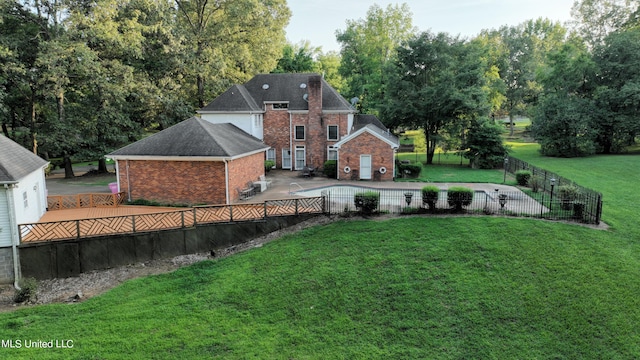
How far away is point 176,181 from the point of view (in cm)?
1928

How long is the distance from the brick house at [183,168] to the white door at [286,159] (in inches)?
408

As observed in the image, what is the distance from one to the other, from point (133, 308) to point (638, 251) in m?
16.6

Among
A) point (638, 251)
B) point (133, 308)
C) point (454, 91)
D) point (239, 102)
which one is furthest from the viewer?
point (454, 91)

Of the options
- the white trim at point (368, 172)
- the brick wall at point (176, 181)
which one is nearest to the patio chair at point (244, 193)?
the brick wall at point (176, 181)

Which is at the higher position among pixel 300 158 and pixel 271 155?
pixel 271 155

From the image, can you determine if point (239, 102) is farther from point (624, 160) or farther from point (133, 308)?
point (624, 160)

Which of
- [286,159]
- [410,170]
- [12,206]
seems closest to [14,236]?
[12,206]

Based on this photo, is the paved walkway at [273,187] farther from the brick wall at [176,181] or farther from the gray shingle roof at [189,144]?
the gray shingle roof at [189,144]

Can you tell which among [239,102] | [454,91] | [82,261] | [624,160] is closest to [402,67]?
[454,91]

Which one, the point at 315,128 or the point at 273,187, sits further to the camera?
the point at 315,128

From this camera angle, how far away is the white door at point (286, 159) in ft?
101

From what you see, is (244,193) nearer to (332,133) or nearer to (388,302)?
(388,302)

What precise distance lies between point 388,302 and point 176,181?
1239 cm

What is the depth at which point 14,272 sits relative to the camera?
13.8 metres
